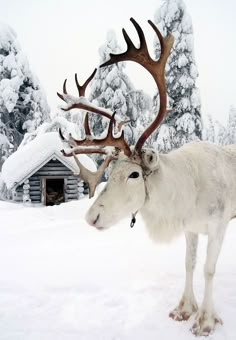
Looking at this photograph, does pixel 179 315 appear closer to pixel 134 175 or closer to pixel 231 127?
pixel 134 175

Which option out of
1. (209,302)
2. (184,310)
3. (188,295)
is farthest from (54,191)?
(209,302)

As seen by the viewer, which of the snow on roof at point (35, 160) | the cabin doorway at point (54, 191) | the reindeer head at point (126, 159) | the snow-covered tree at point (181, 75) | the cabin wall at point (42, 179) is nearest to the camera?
the reindeer head at point (126, 159)

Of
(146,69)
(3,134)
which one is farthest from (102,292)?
(3,134)

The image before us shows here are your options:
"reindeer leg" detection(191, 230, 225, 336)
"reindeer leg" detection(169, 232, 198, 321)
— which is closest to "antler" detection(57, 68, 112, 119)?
"reindeer leg" detection(191, 230, 225, 336)

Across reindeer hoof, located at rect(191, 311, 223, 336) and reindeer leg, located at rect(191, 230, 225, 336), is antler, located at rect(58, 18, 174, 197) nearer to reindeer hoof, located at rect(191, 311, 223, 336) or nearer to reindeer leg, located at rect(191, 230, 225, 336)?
reindeer leg, located at rect(191, 230, 225, 336)

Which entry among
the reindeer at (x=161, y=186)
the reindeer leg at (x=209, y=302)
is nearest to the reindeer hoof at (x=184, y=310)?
the reindeer at (x=161, y=186)

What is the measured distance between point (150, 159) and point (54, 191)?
14.6m

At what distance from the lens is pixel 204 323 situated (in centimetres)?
313

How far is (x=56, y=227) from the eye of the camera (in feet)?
27.1

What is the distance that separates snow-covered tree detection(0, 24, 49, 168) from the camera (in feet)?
77.3

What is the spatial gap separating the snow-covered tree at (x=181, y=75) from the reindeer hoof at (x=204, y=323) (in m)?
16.9

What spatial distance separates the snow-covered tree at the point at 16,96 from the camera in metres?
23.6

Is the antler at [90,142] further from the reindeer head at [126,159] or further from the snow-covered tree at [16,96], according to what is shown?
the snow-covered tree at [16,96]

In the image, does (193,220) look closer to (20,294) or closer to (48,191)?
(20,294)
